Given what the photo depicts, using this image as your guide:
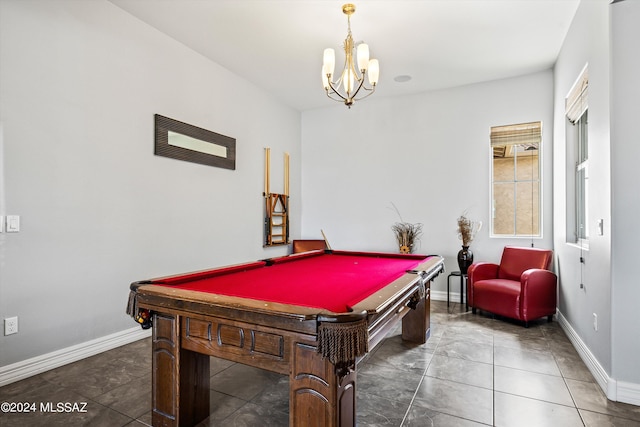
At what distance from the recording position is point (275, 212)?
17.7 feet

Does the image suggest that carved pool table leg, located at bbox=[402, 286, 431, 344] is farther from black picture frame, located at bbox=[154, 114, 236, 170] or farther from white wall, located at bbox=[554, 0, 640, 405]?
black picture frame, located at bbox=[154, 114, 236, 170]

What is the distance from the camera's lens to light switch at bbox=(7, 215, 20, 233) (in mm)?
2467

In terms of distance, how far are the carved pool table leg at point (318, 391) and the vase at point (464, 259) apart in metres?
3.50

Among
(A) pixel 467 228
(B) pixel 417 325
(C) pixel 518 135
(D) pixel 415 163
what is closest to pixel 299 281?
(B) pixel 417 325

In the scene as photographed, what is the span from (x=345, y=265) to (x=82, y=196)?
7.56 ft

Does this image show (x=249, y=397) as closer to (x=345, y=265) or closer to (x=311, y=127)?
(x=345, y=265)

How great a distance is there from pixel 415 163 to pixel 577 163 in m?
2.11

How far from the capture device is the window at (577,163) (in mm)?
3219

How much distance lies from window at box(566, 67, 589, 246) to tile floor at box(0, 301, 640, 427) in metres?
1.15

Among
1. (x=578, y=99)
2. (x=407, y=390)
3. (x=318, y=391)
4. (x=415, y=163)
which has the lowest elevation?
(x=407, y=390)

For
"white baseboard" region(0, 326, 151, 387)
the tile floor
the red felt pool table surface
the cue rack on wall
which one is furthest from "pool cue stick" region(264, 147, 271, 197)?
the tile floor

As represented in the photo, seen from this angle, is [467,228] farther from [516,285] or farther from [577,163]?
[577,163]

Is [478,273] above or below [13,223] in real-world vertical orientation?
below

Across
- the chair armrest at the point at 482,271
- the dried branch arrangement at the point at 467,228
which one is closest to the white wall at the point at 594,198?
the chair armrest at the point at 482,271
